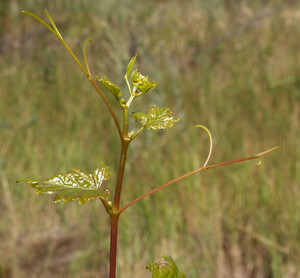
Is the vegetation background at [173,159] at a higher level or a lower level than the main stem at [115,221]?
higher

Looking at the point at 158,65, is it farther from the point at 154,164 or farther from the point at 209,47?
the point at 154,164

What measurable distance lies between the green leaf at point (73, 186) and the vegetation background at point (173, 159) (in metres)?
1.10

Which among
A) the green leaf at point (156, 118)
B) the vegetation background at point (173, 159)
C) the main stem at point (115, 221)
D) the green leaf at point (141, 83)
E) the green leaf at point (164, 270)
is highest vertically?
the vegetation background at point (173, 159)

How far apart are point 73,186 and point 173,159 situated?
65.4 inches

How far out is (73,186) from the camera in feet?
1.25

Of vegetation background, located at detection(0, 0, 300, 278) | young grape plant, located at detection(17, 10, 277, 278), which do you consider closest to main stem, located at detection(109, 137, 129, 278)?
young grape plant, located at detection(17, 10, 277, 278)

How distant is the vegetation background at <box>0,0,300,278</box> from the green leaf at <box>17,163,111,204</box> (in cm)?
110

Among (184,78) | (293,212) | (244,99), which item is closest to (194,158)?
(293,212)

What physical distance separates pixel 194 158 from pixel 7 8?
3241 millimetres

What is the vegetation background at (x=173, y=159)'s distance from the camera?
1580mm

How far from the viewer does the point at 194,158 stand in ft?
6.23

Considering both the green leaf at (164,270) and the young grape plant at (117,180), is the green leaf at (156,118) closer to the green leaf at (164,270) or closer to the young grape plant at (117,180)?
the young grape plant at (117,180)

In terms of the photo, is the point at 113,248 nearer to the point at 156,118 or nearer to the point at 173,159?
the point at 156,118

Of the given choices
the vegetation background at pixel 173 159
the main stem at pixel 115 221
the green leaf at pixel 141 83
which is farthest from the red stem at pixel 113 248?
the vegetation background at pixel 173 159
